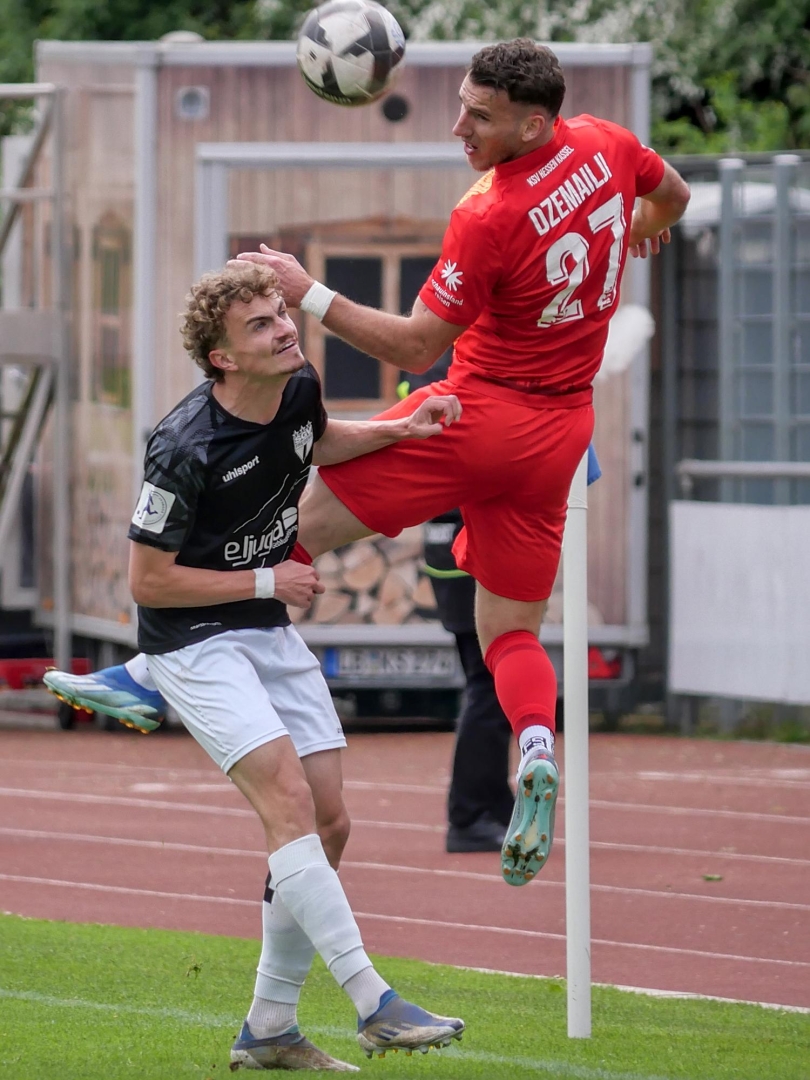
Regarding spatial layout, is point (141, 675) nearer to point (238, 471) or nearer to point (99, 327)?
point (238, 471)

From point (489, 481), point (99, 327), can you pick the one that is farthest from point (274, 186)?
point (489, 481)

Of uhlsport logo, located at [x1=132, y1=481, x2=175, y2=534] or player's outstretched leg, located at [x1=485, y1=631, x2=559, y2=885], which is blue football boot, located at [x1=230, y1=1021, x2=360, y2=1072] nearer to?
player's outstretched leg, located at [x1=485, y1=631, x2=559, y2=885]

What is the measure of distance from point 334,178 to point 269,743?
9.10 metres

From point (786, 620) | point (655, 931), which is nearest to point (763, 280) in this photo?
point (786, 620)

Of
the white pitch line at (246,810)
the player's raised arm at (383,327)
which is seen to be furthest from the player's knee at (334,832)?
the white pitch line at (246,810)

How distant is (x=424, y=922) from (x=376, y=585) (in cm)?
585

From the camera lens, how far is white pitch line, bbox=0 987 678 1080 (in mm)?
5582

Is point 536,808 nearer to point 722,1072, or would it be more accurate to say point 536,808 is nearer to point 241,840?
point 722,1072

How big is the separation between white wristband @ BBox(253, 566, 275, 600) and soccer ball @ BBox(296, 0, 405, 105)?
1772 millimetres

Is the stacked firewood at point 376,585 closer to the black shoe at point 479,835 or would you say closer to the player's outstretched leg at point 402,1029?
the black shoe at point 479,835

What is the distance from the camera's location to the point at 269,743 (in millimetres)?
5371

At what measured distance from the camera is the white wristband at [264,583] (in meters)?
5.52

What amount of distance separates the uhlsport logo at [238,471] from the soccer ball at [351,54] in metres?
1.58

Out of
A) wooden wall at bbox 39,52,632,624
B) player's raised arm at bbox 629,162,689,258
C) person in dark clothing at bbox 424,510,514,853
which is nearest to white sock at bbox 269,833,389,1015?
player's raised arm at bbox 629,162,689,258
